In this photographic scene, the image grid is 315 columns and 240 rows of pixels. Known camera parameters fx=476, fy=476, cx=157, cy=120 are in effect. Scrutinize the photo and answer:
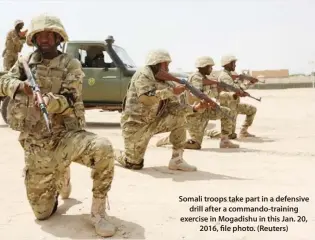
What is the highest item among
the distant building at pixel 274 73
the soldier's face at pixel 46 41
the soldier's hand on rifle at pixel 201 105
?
the soldier's face at pixel 46 41

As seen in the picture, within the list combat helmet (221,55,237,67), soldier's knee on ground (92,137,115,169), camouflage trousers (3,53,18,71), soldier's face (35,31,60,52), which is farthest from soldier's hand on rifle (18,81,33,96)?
camouflage trousers (3,53,18,71)

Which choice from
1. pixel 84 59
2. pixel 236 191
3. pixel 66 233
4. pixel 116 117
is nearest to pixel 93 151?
pixel 66 233

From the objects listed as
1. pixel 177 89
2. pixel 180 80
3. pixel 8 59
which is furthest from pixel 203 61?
pixel 8 59

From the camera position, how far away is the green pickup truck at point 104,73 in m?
9.83

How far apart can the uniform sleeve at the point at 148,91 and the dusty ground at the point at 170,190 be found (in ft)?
2.75

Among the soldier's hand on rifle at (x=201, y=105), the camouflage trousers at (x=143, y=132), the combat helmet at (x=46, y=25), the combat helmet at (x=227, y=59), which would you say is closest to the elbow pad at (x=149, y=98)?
the camouflage trousers at (x=143, y=132)

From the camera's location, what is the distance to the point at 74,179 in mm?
4934

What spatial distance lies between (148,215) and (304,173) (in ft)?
7.52

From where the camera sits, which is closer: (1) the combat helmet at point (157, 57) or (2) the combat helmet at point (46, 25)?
(2) the combat helmet at point (46, 25)

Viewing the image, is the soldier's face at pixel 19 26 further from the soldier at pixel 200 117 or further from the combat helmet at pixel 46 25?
the combat helmet at pixel 46 25

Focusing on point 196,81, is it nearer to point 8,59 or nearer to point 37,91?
point 37,91

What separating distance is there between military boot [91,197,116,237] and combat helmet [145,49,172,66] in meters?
2.28

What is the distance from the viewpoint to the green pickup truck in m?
9.83

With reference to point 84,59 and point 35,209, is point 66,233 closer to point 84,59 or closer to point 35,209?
point 35,209
